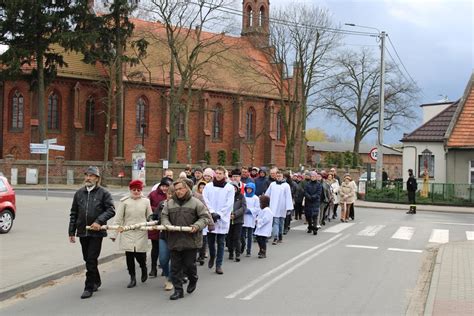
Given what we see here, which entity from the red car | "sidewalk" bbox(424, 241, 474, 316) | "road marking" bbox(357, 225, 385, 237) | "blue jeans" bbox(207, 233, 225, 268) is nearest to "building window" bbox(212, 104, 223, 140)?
"road marking" bbox(357, 225, 385, 237)

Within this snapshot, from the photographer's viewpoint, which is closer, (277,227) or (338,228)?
(277,227)

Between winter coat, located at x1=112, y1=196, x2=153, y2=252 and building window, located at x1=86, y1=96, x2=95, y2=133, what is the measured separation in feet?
148

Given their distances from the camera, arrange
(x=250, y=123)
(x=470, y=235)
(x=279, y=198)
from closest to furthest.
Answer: (x=279, y=198)
(x=470, y=235)
(x=250, y=123)

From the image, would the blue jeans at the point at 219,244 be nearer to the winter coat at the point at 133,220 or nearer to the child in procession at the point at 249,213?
the child in procession at the point at 249,213

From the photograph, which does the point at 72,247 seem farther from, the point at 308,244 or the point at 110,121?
the point at 110,121

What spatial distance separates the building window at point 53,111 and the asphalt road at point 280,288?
Result: 39.7 metres

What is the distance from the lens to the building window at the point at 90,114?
52.4 m

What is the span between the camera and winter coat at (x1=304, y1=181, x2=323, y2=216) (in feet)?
53.8

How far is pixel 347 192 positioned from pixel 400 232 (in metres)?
3.21

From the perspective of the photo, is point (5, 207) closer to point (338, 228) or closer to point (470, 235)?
point (338, 228)

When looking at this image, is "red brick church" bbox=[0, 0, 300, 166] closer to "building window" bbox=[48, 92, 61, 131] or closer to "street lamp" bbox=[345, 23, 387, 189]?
"building window" bbox=[48, 92, 61, 131]

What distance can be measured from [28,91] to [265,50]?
20.5m

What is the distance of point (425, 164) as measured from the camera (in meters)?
34.6

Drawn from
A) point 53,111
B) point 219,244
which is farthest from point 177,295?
point 53,111
